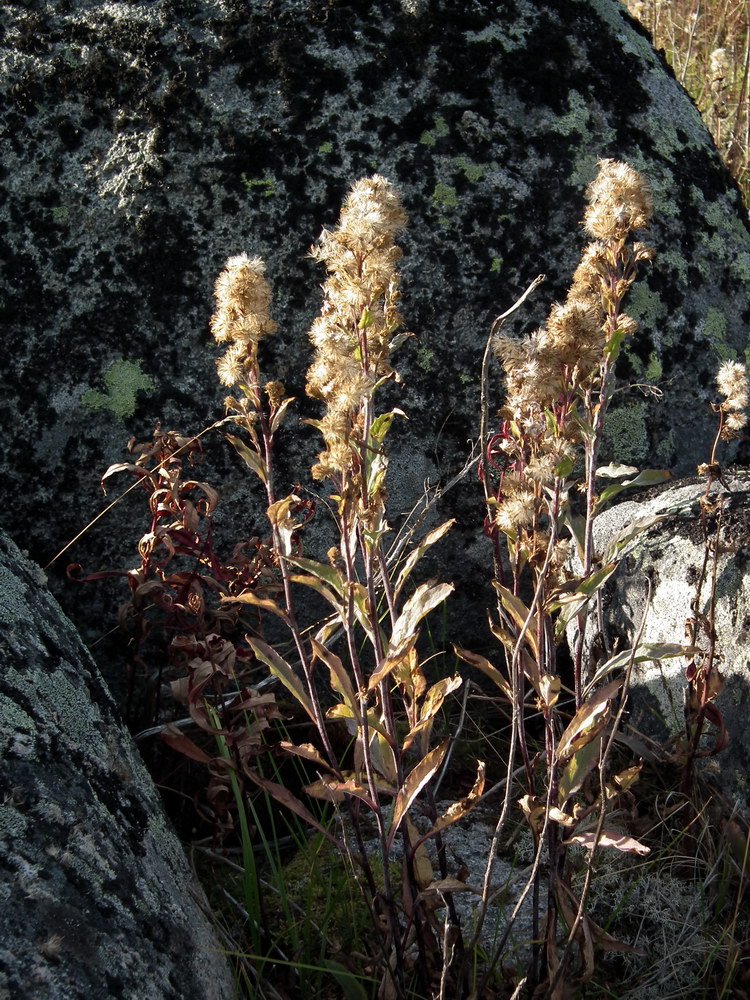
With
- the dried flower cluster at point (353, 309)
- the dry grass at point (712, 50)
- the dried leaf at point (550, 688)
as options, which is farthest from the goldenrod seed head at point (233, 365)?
the dry grass at point (712, 50)

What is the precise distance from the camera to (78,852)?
133 centimetres

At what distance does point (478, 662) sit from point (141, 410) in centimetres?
115

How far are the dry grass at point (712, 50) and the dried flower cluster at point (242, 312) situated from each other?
3.65m

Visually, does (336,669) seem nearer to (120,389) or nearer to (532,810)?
(532,810)

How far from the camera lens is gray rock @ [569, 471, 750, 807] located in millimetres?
1965

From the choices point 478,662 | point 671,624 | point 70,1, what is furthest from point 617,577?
point 70,1

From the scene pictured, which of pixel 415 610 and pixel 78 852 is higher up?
pixel 415 610

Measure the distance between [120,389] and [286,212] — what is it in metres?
0.59

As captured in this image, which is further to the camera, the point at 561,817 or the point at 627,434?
the point at 627,434

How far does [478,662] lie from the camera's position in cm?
156

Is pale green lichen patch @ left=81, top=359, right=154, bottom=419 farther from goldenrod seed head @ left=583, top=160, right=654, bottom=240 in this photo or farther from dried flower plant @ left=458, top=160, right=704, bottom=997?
goldenrod seed head @ left=583, top=160, right=654, bottom=240

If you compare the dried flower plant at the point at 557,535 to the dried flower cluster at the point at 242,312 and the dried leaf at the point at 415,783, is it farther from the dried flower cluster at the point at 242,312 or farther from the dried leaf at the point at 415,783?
the dried flower cluster at the point at 242,312

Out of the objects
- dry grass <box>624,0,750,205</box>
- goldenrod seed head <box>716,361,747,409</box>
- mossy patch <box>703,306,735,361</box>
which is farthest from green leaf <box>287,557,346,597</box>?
dry grass <box>624,0,750,205</box>

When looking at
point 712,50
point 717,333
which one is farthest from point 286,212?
point 712,50
